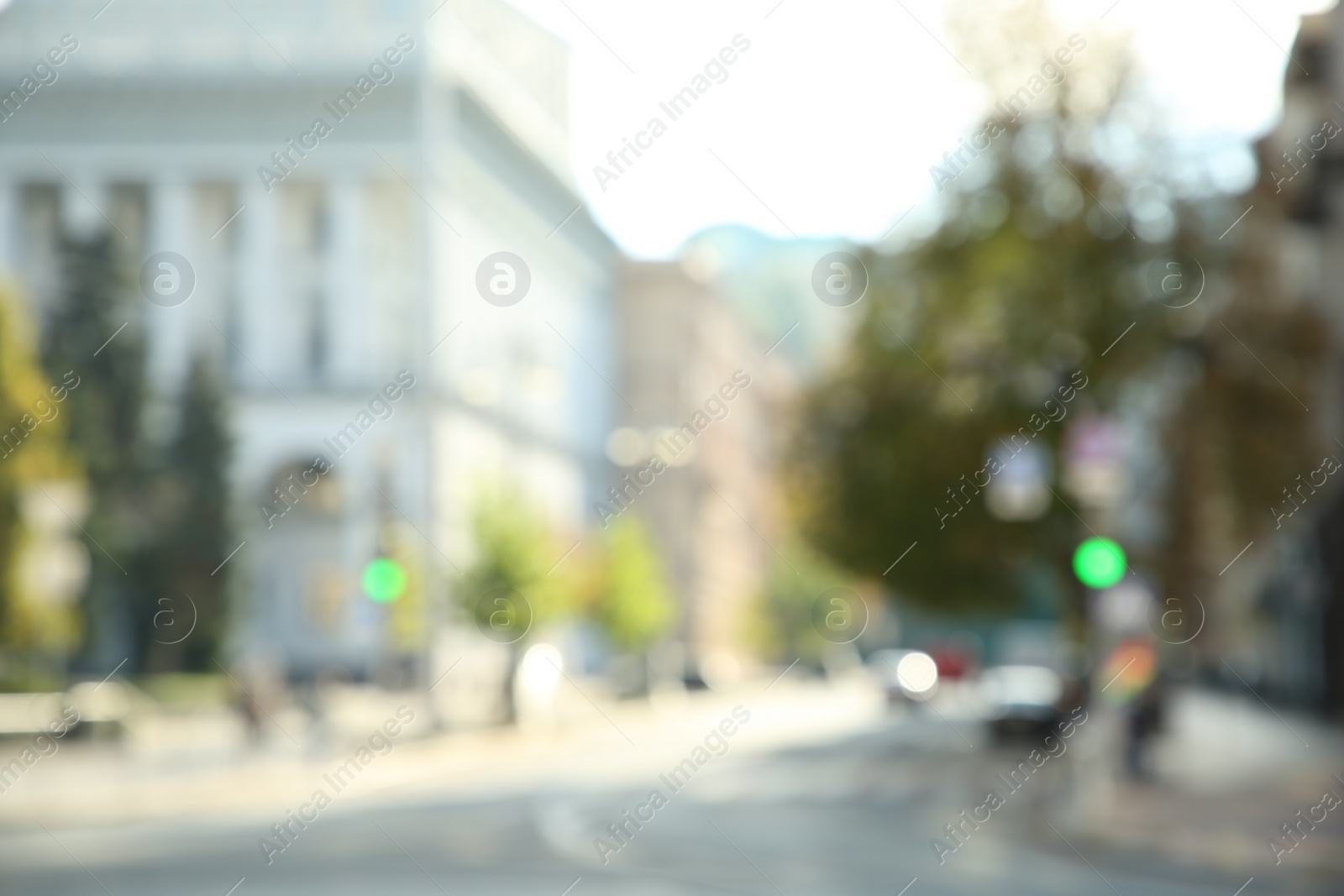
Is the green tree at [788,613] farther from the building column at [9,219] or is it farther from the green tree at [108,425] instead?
the green tree at [108,425]

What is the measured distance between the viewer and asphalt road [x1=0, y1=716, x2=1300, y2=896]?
13.3 meters

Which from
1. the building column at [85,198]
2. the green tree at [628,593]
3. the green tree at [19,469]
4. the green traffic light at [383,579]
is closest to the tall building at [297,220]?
the building column at [85,198]

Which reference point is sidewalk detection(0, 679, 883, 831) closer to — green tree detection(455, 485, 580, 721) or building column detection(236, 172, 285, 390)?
green tree detection(455, 485, 580, 721)

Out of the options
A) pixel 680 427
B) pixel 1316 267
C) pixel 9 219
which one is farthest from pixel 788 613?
pixel 1316 267

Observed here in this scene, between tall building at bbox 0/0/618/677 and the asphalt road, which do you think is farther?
tall building at bbox 0/0/618/677

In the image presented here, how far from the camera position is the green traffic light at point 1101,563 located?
794 inches

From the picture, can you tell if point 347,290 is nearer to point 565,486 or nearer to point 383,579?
point 565,486

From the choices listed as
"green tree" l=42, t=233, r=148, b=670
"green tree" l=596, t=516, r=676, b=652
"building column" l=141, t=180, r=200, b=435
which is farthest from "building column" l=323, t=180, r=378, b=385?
"green tree" l=42, t=233, r=148, b=670

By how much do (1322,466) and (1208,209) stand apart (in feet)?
17.0

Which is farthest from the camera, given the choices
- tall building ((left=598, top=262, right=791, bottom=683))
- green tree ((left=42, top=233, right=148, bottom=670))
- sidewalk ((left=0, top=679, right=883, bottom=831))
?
tall building ((left=598, top=262, right=791, bottom=683))

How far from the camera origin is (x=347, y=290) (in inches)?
2613

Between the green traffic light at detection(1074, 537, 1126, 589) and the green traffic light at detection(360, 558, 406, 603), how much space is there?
1051 centimetres

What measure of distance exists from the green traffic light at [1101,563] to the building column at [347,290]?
A: 47.6 metres

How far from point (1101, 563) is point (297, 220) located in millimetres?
51699
